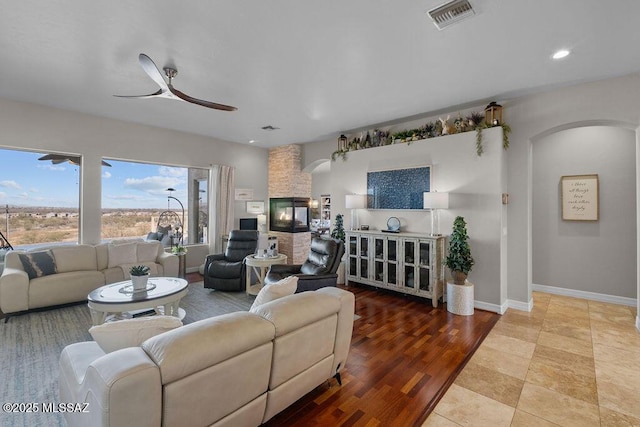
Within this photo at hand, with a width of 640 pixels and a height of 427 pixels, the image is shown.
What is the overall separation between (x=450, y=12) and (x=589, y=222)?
13.4 ft

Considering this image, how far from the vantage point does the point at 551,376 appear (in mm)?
2418

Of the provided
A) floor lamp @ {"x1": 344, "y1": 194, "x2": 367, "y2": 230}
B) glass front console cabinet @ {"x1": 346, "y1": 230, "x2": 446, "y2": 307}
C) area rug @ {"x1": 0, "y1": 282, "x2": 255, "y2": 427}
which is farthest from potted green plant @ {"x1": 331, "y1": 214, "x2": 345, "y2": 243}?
area rug @ {"x1": 0, "y1": 282, "x2": 255, "y2": 427}

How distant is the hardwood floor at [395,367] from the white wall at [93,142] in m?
4.57

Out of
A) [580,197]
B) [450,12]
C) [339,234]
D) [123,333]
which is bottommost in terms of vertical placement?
[123,333]

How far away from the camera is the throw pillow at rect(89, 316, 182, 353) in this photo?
4.71 ft

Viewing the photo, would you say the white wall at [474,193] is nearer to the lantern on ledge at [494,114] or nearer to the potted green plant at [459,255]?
the lantern on ledge at [494,114]

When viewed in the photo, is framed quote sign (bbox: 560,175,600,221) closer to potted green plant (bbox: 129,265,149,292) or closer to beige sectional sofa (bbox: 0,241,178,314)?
potted green plant (bbox: 129,265,149,292)

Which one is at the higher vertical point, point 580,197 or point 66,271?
point 580,197

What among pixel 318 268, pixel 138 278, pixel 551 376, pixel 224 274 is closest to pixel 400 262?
pixel 318 268

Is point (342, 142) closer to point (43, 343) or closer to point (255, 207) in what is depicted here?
point (255, 207)

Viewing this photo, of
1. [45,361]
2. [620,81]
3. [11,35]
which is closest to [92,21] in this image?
[11,35]

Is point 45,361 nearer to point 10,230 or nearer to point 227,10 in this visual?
point 10,230

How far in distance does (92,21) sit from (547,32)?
3.77m

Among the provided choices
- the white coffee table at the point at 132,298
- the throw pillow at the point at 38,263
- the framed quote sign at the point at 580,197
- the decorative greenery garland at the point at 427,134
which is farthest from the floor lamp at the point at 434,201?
the throw pillow at the point at 38,263
